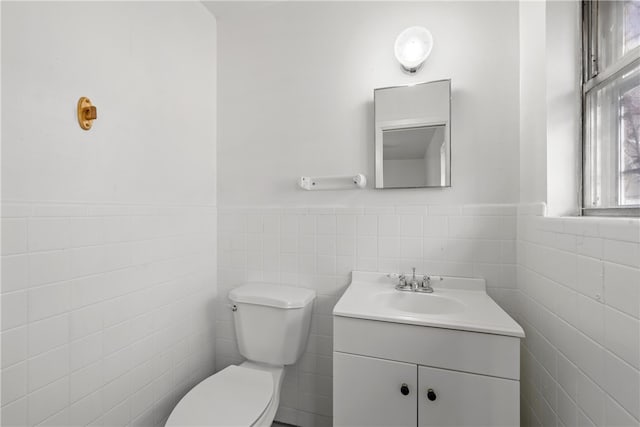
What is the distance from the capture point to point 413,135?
1.38 m

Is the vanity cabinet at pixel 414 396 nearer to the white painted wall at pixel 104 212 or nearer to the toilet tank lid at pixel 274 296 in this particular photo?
the toilet tank lid at pixel 274 296

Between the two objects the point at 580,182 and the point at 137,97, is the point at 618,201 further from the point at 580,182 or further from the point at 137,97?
the point at 137,97

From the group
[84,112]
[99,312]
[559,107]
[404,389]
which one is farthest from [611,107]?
[99,312]

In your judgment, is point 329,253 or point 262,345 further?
point 329,253

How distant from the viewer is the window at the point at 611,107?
0.79m

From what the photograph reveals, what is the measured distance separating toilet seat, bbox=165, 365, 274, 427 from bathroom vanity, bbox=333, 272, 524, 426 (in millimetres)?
339

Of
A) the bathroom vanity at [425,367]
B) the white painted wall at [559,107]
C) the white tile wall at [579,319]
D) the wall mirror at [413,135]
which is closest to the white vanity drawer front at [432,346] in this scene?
the bathroom vanity at [425,367]

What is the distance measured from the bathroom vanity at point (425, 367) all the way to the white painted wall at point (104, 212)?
0.88 metres

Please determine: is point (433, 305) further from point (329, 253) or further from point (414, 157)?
point (414, 157)

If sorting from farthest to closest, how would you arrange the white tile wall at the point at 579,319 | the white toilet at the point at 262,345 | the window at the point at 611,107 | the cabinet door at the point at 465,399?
the white toilet at the point at 262,345
the cabinet door at the point at 465,399
the window at the point at 611,107
the white tile wall at the point at 579,319

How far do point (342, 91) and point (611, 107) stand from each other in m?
1.07

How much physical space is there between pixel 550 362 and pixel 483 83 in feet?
3.99

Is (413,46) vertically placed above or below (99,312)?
above

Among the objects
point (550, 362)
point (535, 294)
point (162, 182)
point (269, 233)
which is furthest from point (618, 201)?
point (162, 182)
